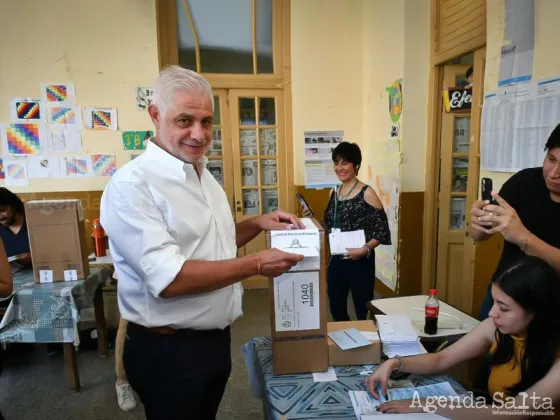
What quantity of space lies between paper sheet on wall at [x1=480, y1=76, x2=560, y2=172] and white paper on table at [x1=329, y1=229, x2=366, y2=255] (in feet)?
2.81

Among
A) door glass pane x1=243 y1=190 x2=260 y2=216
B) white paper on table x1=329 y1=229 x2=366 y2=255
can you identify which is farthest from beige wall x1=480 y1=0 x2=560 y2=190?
door glass pane x1=243 y1=190 x2=260 y2=216

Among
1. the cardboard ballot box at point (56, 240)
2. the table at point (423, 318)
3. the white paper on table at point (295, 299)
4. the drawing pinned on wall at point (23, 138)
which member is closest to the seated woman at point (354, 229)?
the table at point (423, 318)

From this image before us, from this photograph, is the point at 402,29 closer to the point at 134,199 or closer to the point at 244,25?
the point at 244,25

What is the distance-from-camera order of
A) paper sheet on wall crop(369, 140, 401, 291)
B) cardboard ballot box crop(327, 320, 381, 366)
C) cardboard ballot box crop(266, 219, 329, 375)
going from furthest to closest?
paper sheet on wall crop(369, 140, 401, 291) → cardboard ballot box crop(327, 320, 381, 366) → cardboard ballot box crop(266, 219, 329, 375)

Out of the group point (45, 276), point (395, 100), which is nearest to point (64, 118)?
point (45, 276)

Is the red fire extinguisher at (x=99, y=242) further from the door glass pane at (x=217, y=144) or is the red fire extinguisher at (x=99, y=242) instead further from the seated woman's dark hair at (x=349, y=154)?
the seated woman's dark hair at (x=349, y=154)

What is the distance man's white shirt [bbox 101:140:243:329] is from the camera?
92cm

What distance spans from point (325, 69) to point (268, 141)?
0.96 m

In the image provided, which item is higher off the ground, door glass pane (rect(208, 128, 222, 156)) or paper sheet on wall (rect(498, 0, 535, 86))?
paper sheet on wall (rect(498, 0, 535, 86))

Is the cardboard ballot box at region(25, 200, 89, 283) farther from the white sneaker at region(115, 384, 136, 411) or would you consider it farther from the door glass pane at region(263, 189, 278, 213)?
the door glass pane at region(263, 189, 278, 213)

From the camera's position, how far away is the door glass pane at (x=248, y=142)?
3.82m

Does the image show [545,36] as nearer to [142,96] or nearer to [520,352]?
[520,352]

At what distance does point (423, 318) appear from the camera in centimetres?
170

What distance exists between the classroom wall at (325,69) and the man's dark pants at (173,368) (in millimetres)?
2886
